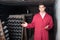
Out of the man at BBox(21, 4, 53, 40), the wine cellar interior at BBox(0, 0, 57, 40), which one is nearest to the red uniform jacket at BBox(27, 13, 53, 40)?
the man at BBox(21, 4, 53, 40)

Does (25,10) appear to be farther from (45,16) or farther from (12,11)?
(45,16)

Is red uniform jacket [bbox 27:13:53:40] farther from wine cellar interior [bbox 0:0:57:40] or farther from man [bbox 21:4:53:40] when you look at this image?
wine cellar interior [bbox 0:0:57:40]

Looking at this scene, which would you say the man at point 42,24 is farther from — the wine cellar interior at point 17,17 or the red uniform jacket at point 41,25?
the wine cellar interior at point 17,17

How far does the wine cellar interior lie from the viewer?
1.57 m

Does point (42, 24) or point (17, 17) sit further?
point (17, 17)

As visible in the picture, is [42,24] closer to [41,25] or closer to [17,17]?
[41,25]

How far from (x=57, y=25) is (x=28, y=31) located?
0.30 m

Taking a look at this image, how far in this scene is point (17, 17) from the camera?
1.60m

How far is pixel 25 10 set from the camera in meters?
1.71

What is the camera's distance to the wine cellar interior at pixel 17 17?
1.57m

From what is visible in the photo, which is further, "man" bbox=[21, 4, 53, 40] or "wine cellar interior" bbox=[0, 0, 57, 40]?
"wine cellar interior" bbox=[0, 0, 57, 40]

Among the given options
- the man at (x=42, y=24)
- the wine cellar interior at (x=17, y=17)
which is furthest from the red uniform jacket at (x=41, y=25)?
the wine cellar interior at (x=17, y=17)

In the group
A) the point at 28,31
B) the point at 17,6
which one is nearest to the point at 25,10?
the point at 17,6

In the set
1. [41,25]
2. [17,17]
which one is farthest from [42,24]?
[17,17]
